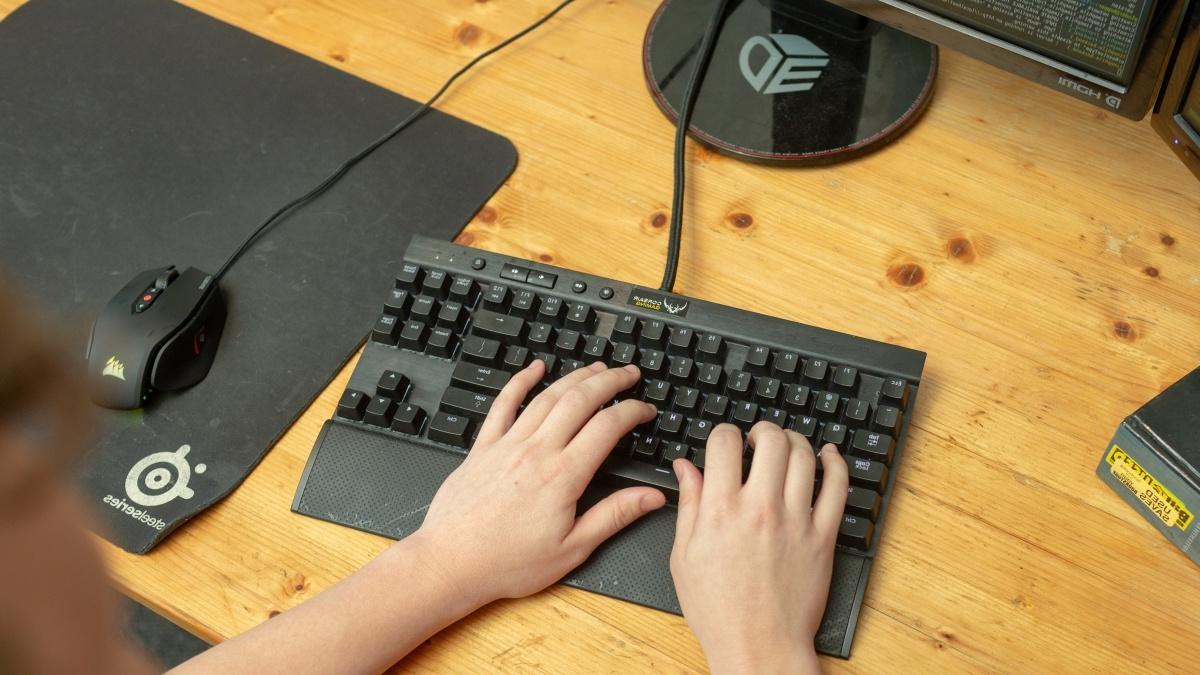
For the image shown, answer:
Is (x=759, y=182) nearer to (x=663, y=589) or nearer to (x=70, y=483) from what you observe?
(x=663, y=589)

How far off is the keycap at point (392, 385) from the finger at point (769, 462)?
0.86 feet

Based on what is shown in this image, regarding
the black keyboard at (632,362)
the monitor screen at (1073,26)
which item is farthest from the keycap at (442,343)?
the monitor screen at (1073,26)

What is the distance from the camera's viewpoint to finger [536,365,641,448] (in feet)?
2.67

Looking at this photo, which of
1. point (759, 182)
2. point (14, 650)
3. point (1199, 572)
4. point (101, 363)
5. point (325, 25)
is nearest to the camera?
point (14, 650)

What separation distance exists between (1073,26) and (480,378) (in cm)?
49

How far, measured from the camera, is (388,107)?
106cm

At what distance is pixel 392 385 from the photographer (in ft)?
2.81

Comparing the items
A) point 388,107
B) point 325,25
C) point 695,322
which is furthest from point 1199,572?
point 325,25

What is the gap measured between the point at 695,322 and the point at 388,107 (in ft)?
1.25

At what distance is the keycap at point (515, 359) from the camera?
863mm

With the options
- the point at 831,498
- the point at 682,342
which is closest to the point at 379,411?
the point at 682,342

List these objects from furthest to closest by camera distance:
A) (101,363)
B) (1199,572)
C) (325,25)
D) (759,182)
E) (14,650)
→ (325,25)
(759,182)
(101,363)
(1199,572)
(14,650)

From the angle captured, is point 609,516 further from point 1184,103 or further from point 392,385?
point 1184,103

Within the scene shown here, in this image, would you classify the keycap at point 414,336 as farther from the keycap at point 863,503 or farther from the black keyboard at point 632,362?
the keycap at point 863,503
